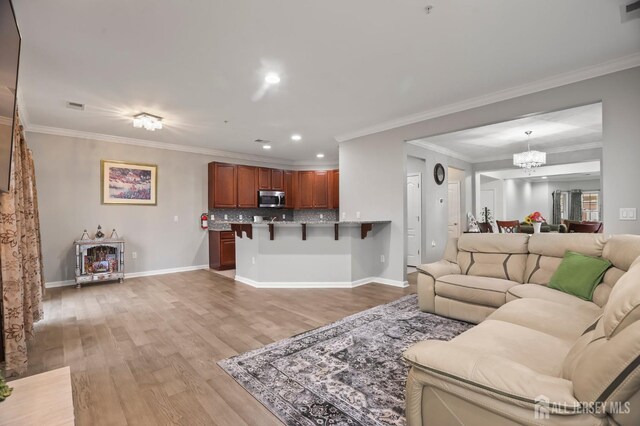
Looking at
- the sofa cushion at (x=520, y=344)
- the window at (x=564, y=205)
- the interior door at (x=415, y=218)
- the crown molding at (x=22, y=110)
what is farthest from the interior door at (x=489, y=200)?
the crown molding at (x=22, y=110)

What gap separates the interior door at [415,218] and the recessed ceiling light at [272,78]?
3.85 m

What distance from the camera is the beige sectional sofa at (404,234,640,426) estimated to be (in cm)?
86

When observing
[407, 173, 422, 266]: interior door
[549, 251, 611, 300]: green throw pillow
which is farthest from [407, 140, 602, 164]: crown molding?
[549, 251, 611, 300]: green throw pillow

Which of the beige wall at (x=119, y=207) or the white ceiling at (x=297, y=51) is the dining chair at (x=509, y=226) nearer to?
the white ceiling at (x=297, y=51)

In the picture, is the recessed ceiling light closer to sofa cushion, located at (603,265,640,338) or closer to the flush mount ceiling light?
the flush mount ceiling light

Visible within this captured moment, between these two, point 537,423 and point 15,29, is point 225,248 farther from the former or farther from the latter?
point 537,423

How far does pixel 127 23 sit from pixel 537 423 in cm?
343

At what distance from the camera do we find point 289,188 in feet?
26.9

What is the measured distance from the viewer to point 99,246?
5266 mm

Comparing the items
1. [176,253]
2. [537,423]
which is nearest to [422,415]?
[537,423]

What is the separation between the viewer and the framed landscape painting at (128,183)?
557 centimetres

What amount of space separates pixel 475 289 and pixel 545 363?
168cm

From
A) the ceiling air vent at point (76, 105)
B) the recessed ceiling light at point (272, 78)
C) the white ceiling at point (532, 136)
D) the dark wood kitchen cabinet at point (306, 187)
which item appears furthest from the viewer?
the dark wood kitchen cabinet at point (306, 187)

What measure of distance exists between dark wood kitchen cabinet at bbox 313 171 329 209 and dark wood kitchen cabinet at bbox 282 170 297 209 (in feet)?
1.87
